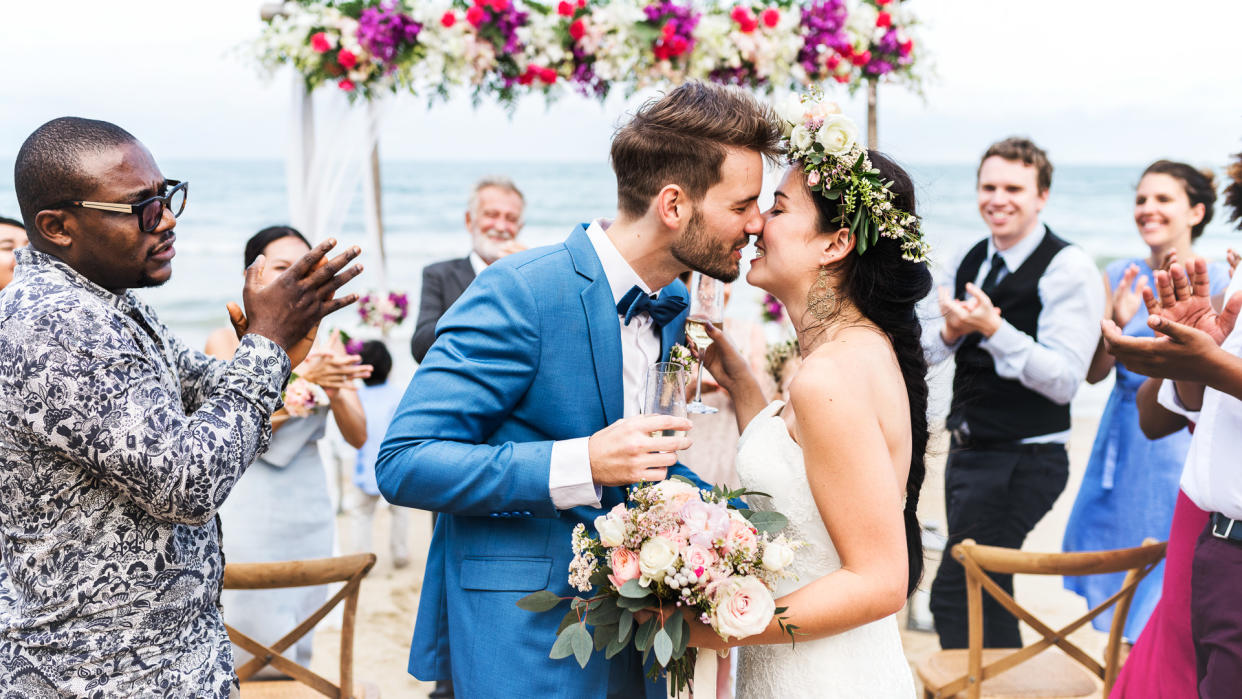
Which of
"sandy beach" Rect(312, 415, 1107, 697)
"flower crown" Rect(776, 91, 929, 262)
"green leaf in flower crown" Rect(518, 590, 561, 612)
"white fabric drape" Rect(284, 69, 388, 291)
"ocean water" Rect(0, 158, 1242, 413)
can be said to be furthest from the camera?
"ocean water" Rect(0, 158, 1242, 413)

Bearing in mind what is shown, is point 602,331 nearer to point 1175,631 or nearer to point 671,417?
point 671,417

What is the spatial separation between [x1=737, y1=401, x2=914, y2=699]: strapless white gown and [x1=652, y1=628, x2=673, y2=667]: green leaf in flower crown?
0.54 meters

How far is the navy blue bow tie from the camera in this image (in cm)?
230

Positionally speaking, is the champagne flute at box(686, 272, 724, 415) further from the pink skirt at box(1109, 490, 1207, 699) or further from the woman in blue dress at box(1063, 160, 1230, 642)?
the woman in blue dress at box(1063, 160, 1230, 642)

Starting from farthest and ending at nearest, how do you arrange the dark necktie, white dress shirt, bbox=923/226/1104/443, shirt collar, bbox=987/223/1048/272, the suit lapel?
the dark necktie → shirt collar, bbox=987/223/1048/272 → white dress shirt, bbox=923/226/1104/443 → the suit lapel

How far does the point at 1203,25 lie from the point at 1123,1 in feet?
15.4

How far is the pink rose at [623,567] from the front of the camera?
5.97ft

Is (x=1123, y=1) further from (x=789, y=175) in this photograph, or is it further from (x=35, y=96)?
(x=35, y=96)

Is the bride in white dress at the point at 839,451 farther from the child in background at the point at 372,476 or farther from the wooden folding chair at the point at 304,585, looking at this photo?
the child in background at the point at 372,476

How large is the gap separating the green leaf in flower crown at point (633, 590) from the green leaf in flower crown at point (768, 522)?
11.4 inches

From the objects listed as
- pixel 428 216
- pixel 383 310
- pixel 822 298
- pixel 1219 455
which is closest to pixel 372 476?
pixel 383 310

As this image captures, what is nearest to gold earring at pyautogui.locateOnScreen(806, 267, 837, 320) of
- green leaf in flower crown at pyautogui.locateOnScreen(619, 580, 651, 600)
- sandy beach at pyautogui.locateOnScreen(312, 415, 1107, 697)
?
green leaf in flower crown at pyautogui.locateOnScreen(619, 580, 651, 600)

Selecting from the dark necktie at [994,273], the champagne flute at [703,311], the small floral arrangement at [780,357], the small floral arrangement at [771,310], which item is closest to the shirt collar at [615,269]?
the champagne flute at [703,311]

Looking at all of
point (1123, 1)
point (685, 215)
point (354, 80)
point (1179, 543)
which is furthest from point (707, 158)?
point (1123, 1)
